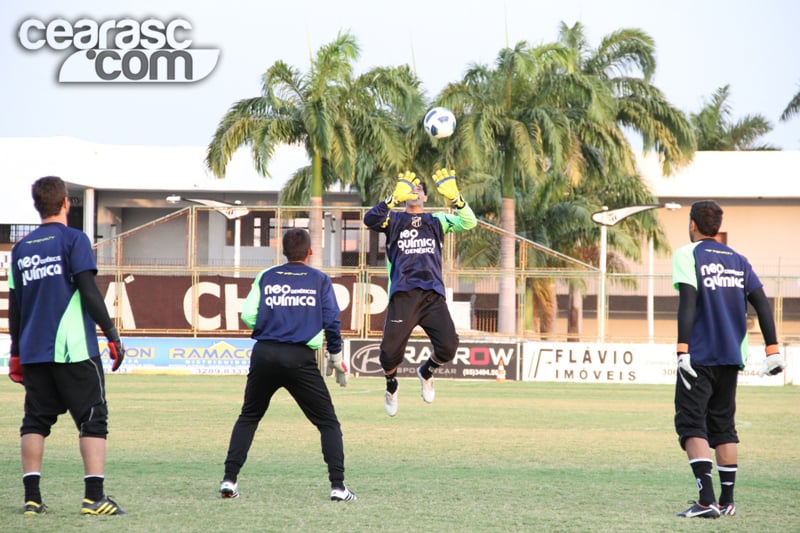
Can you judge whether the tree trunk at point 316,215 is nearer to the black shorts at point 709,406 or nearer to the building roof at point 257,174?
the building roof at point 257,174

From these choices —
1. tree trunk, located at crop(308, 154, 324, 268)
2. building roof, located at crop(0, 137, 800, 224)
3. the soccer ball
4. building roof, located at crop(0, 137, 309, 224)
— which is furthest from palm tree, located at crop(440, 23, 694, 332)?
the soccer ball

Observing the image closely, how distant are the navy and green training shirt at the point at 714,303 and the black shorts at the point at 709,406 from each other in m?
0.12

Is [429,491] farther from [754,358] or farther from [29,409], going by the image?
[754,358]

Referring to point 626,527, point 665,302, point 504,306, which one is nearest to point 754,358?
point 504,306

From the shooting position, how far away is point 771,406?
75.4ft

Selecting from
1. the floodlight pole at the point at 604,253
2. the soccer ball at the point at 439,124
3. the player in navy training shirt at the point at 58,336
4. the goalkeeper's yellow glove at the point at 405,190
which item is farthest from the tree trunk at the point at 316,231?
A: the player in navy training shirt at the point at 58,336

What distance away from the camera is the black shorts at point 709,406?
852 cm

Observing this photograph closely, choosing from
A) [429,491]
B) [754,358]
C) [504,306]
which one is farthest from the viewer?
[504,306]

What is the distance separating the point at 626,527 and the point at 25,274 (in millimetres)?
4619

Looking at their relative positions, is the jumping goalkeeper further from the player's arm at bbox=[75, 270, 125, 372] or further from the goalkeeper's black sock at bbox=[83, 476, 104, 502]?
the goalkeeper's black sock at bbox=[83, 476, 104, 502]

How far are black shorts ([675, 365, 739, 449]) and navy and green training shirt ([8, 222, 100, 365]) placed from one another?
4.45 meters

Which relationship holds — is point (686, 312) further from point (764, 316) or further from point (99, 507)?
point (99, 507)

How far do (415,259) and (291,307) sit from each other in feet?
8.09

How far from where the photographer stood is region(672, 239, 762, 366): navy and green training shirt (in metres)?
8.52
